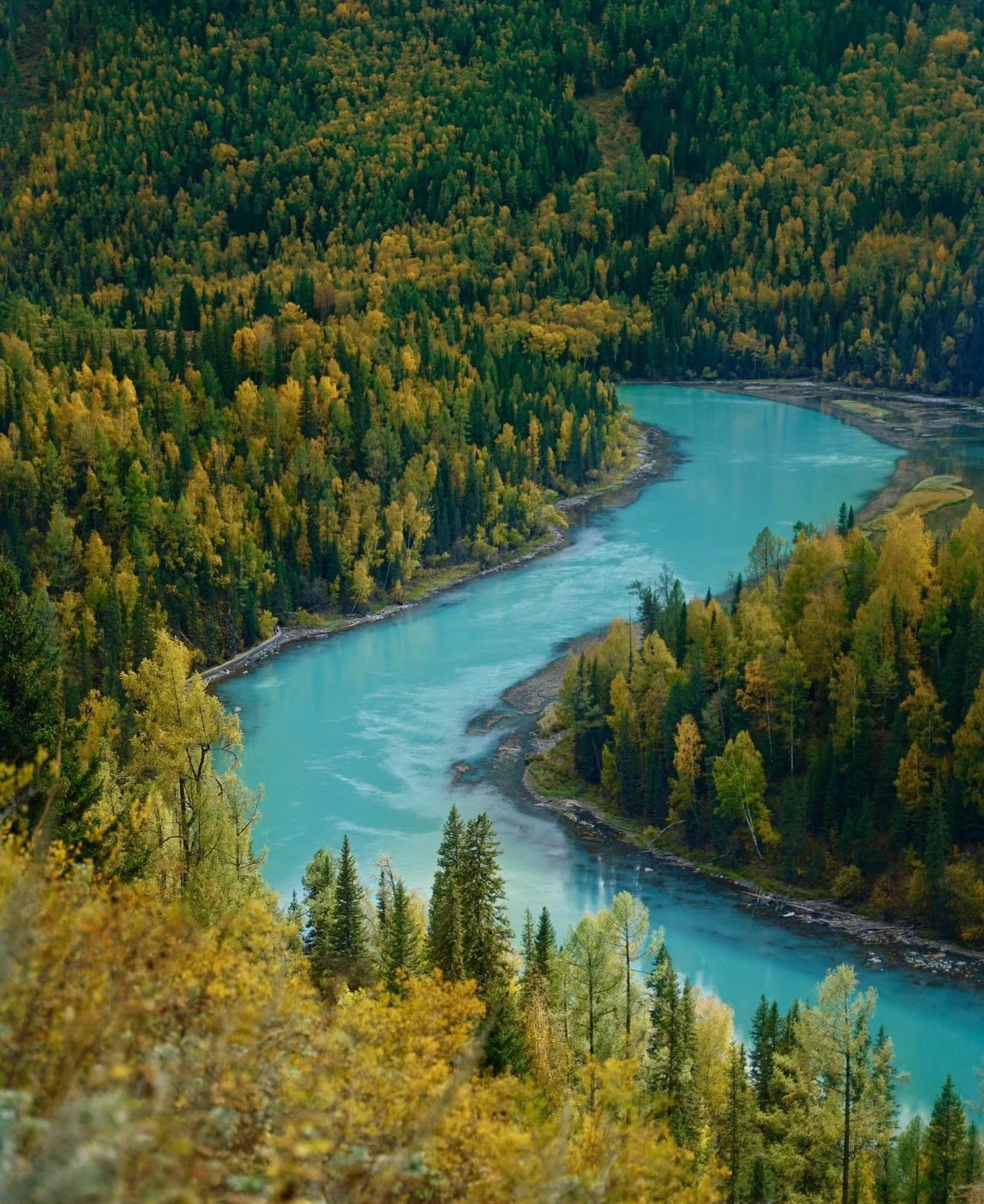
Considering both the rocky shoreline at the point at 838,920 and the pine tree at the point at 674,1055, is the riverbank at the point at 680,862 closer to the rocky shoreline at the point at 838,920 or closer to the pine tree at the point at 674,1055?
the rocky shoreline at the point at 838,920

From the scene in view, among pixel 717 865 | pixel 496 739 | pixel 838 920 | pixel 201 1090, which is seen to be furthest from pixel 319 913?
pixel 496 739

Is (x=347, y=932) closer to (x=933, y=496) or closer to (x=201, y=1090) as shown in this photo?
(x=201, y=1090)

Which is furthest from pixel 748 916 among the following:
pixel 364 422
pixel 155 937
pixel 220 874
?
pixel 364 422

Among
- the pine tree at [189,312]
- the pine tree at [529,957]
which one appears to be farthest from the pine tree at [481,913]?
the pine tree at [189,312]

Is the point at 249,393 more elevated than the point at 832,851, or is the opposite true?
the point at 249,393

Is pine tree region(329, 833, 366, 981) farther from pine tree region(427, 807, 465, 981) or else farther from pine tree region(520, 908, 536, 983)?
pine tree region(520, 908, 536, 983)

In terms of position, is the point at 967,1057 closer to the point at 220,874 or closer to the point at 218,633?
the point at 220,874
